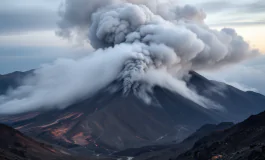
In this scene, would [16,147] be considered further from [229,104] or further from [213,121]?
[229,104]

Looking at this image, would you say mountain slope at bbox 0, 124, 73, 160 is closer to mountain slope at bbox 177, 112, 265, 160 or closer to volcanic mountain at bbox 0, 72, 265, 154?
volcanic mountain at bbox 0, 72, 265, 154

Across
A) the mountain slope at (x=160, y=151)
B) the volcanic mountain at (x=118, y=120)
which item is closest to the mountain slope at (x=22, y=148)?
the mountain slope at (x=160, y=151)

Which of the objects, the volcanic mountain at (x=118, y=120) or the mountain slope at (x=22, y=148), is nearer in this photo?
the mountain slope at (x=22, y=148)

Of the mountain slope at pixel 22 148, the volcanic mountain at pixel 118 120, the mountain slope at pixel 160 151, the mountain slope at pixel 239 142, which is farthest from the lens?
the volcanic mountain at pixel 118 120

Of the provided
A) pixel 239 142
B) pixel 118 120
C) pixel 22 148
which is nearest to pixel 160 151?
pixel 22 148

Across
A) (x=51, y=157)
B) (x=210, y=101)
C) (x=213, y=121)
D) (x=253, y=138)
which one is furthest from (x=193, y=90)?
(x=253, y=138)

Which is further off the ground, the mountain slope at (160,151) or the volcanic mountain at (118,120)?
the volcanic mountain at (118,120)

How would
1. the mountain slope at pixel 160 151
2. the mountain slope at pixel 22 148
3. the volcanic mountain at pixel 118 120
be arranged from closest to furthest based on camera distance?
the mountain slope at pixel 22 148 < the mountain slope at pixel 160 151 < the volcanic mountain at pixel 118 120

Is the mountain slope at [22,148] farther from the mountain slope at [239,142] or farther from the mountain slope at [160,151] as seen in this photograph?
the mountain slope at [239,142]

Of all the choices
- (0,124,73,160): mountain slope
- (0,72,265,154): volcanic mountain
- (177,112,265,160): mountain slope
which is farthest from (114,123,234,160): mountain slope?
(0,124,73,160): mountain slope
